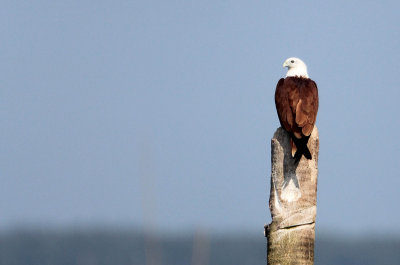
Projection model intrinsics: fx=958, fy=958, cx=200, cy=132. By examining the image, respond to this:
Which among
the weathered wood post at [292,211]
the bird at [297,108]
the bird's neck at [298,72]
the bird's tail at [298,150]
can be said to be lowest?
the weathered wood post at [292,211]

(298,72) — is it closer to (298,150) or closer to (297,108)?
(297,108)

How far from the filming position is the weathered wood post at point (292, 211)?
32.8ft

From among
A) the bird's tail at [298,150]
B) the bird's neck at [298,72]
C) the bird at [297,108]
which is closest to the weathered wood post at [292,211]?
the bird's tail at [298,150]

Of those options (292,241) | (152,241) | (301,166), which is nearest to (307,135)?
(301,166)

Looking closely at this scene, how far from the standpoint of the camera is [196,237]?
10.9 m

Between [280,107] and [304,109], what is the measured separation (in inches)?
14.0

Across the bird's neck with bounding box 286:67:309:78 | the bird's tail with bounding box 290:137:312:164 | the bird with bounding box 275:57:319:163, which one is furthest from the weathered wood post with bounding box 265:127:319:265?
the bird's neck with bounding box 286:67:309:78

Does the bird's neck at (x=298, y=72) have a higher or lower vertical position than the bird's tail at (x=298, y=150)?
higher

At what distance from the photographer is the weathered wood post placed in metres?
9.99

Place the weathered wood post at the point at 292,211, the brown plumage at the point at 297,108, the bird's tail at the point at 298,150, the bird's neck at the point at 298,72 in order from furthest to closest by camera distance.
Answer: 1. the bird's neck at the point at 298,72
2. the brown plumage at the point at 297,108
3. the bird's tail at the point at 298,150
4. the weathered wood post at the point at 292,211

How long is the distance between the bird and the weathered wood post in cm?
15

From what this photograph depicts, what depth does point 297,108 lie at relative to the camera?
11203 millimetres

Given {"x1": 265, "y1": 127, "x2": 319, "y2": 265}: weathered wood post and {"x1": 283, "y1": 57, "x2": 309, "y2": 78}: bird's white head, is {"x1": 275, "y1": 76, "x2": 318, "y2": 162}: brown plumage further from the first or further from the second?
{"x1": 283, "y1": 57, "x2": 309, "y2": 78}: bird's white head

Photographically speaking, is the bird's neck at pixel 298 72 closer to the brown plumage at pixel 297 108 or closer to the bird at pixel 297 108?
the bird at pixel 297 108
